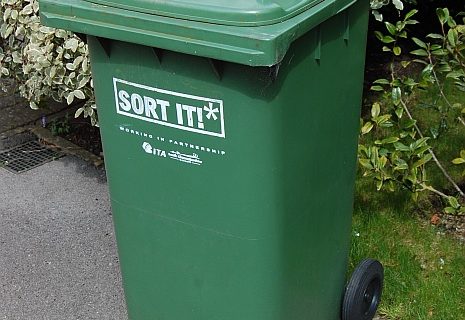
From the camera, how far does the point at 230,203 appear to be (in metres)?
2.65

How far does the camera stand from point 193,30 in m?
2.39

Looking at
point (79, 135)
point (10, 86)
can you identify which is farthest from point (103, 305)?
point (10, 86)

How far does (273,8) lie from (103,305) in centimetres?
200

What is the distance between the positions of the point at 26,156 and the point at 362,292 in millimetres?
2719

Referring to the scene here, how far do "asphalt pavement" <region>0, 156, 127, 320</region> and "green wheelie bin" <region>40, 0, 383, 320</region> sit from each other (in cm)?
74

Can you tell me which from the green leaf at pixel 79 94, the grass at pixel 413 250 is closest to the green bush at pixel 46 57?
the green leaf at pixel 79 94

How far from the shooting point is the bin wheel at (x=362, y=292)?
3381 mm

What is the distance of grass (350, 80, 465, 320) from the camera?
366cm

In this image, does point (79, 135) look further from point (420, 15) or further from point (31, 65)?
point (420, 15)

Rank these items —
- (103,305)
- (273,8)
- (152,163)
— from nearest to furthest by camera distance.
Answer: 1. (273,8)
2. (152,163)
3. (103,305)

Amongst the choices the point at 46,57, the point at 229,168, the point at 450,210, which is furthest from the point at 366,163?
the point at 46,57

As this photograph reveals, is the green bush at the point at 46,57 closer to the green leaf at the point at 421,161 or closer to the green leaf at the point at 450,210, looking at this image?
the green leaf at the point at 421,161

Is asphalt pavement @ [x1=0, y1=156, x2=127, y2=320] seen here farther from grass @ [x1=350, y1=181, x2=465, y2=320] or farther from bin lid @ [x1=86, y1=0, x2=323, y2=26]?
bin lid @ [x1=86, y1=0, x2=323, y2=26]

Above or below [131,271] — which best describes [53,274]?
below
